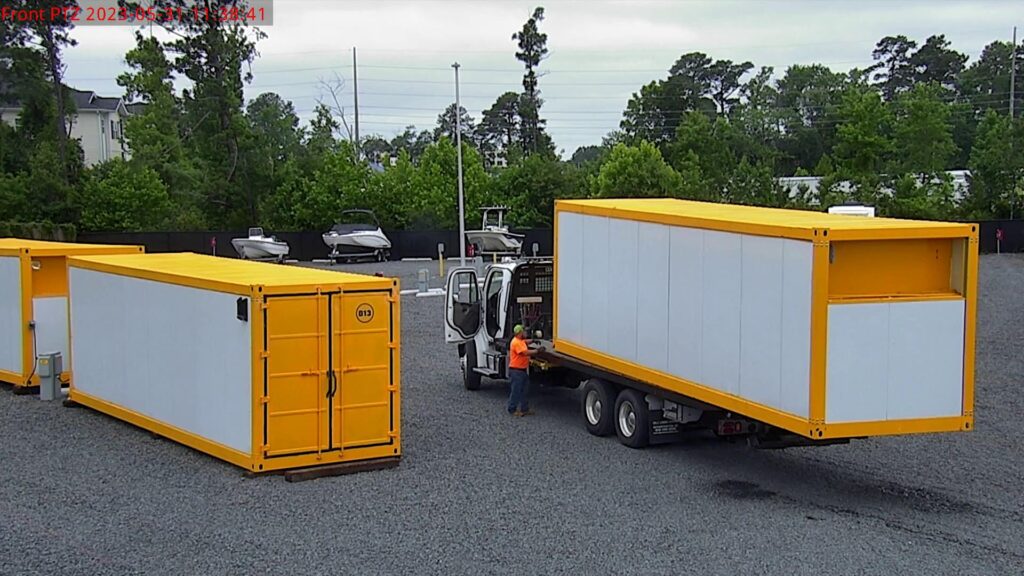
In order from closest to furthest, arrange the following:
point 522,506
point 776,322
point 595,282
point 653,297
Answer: point 776,322 → point 522,506 → point 653,297 → point 595,282

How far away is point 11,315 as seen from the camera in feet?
67.1

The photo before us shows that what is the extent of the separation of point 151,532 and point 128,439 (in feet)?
16.8

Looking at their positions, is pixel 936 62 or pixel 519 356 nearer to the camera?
pixel 519 356

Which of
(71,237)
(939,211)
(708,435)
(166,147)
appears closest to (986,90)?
(939,211)

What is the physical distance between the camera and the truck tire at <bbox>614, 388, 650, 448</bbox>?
1513 centimetres

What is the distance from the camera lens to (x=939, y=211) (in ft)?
204

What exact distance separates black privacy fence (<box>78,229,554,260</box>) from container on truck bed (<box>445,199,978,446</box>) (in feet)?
139

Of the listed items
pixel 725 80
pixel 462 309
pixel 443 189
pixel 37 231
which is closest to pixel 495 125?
pixel 725 80

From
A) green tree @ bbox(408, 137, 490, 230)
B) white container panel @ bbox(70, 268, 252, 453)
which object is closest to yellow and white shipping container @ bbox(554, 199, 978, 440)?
white container panel @ bbox(70, 268, 252, 453)

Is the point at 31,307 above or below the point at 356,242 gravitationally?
above

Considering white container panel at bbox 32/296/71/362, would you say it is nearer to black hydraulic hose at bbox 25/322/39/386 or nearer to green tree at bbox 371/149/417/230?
black hydraulic hose at bbox 25/322/39/386

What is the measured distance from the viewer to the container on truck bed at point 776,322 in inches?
460

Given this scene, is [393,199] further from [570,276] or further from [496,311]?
[570,276]

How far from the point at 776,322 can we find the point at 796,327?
34cm
